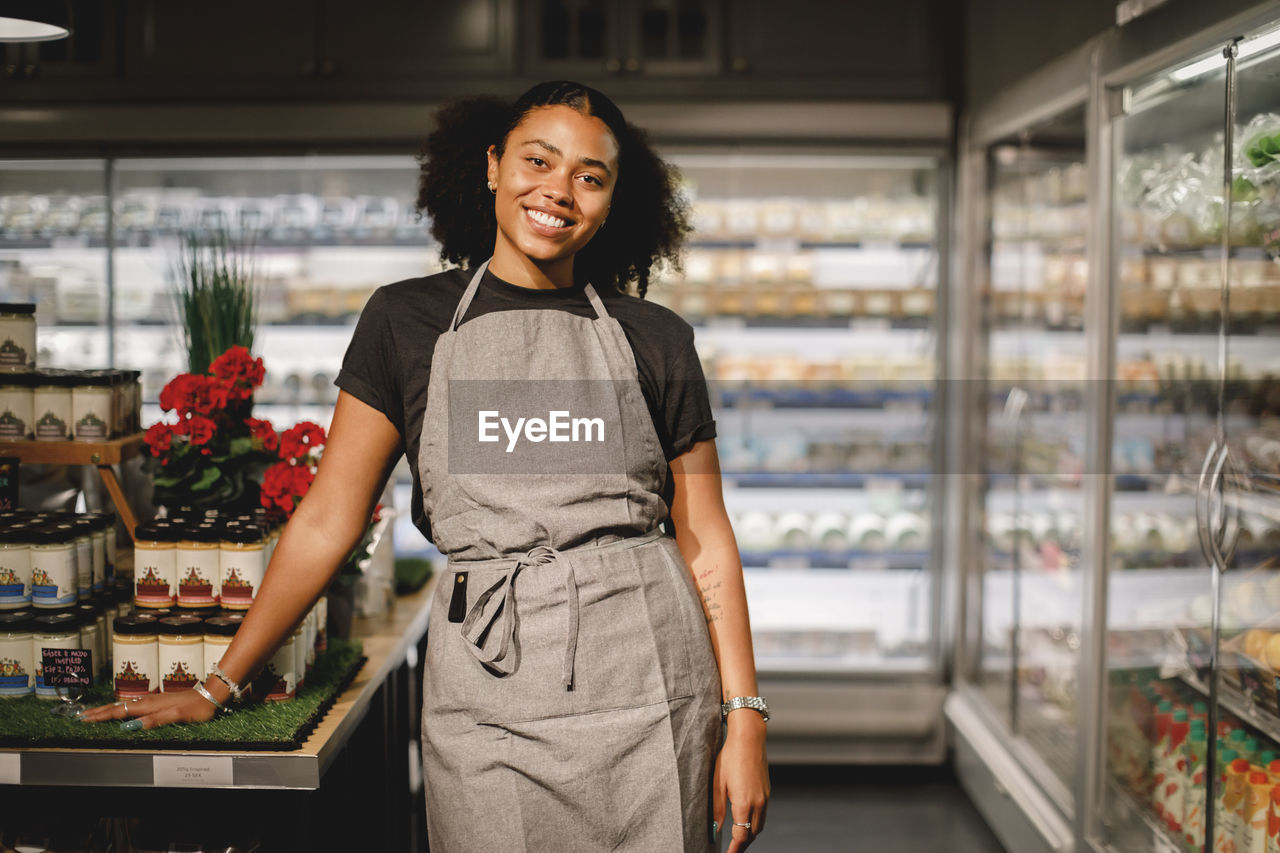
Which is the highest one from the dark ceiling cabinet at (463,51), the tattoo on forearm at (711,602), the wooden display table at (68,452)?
the dark ceiling cabinet at (463,51)

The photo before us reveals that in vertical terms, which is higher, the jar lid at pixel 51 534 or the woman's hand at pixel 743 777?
the jar lid at pixel 51 534

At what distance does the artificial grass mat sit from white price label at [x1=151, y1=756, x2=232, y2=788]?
0.02 m

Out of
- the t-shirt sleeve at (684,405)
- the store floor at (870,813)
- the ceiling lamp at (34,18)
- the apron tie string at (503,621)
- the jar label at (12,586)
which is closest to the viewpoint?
the apron tie string at (503,621)

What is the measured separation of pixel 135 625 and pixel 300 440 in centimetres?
46

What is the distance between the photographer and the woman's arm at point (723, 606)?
1454 millimetres

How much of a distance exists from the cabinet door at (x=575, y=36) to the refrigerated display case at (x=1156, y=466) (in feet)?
4.32

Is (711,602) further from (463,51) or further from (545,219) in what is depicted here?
(463,51)

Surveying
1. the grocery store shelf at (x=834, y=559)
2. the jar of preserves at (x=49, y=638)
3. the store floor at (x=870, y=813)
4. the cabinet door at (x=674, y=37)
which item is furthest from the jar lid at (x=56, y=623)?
the cabinet door at (x=674, y=37)

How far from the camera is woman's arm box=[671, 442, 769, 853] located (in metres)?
1.45

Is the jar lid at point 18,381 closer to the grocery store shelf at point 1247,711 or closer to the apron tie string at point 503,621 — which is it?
the apron tie string at point 503,621

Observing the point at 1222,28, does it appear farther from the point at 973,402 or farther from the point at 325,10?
the point at 325,10

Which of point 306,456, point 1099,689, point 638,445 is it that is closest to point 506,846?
point 638,445

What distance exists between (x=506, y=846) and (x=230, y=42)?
3.31 meters

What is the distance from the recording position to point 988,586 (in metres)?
3.64
